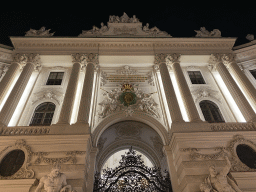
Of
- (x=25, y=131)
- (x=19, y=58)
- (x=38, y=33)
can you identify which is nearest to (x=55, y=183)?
(x=25, y=131)

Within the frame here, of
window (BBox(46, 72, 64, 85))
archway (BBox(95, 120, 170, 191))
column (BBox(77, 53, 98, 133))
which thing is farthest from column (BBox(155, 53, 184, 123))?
window (BBox(46, 72, 64, 85))

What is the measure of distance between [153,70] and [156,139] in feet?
18.1

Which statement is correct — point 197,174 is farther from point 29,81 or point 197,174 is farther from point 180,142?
point 29,81

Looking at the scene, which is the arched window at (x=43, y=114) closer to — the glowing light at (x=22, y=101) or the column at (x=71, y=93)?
the glowing light at (x=22, y=101)

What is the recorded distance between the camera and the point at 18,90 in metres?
11.8

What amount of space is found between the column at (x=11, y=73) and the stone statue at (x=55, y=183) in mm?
6783

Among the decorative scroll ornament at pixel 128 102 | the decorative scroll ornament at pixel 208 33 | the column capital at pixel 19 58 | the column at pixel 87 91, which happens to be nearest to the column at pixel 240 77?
the decorative scroll ornament at pixel 208 33

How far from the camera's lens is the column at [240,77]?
39.7ft

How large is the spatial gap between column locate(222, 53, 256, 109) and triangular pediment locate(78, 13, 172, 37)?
17.5 ft

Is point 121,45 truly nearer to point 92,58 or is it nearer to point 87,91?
point 92,58

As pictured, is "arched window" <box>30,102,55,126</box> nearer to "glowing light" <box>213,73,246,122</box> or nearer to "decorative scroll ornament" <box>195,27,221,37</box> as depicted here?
"glowing light" <box>213,73,246,122</box>

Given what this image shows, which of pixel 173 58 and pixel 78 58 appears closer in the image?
pixel 78 58

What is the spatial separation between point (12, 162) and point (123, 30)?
13073mm

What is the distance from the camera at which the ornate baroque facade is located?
28.6ft
